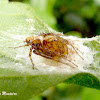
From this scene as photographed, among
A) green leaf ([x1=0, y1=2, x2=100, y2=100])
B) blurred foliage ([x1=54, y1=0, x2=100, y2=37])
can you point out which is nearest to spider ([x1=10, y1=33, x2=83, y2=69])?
green leaf ([x1=0, y1=2, x2=100, y2=100])

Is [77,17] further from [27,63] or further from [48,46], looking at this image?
[27,63]

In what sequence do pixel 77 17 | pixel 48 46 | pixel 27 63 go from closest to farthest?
1. pixel 27 63
2. pixel 48 46
3. pixel 77 17

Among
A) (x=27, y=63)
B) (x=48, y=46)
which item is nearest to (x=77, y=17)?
(x=48, y=46)

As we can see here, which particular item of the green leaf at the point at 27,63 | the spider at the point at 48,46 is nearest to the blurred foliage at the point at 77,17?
the green leaf at the point at 27,63

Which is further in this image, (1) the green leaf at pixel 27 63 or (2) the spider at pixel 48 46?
(2) the spider at pixel 48 46

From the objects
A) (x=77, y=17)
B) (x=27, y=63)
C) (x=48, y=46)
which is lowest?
(x=77, y=17)

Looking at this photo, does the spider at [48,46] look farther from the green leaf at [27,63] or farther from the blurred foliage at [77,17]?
the blurred foliage at [77,17]

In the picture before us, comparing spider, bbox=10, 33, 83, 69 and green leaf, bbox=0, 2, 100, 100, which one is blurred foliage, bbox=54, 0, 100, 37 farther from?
spider, bbox=10, 33, 83, 69

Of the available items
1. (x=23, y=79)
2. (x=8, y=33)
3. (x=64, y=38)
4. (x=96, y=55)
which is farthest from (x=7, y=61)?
(x=96, y=55)
